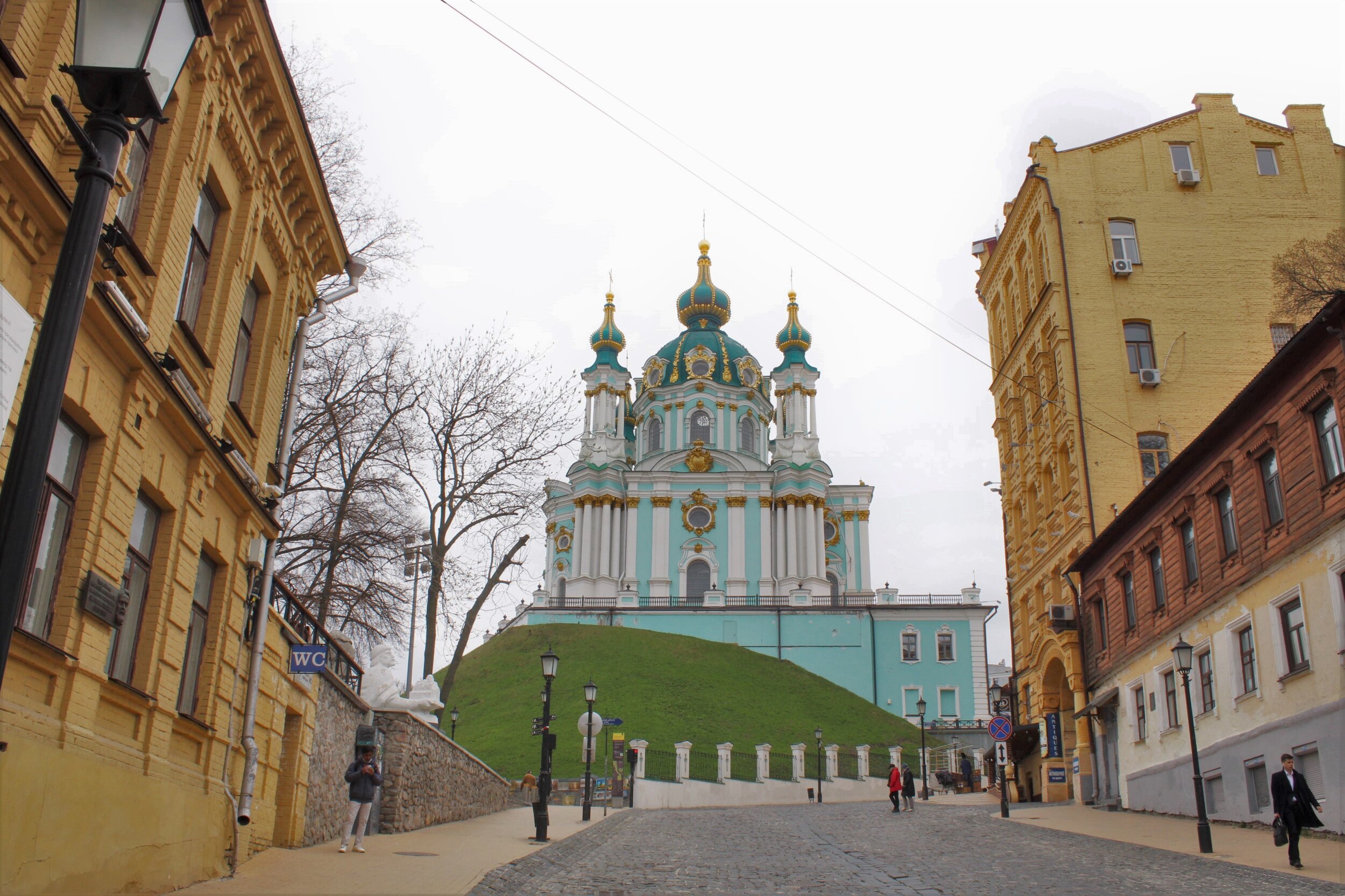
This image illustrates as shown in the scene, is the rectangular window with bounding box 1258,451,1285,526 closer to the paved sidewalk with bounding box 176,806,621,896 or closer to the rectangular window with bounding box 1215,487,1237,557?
the rectangular window with bounding box 1215,487,1237,557

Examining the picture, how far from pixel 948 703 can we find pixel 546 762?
49637 mm

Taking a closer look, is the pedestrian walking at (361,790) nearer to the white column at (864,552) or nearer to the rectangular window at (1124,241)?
the rectangular window at (1124,241)

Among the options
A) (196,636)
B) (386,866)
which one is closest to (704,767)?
(386,866)

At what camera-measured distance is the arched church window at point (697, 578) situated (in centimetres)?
7188

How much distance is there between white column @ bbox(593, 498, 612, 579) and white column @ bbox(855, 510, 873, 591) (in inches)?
640

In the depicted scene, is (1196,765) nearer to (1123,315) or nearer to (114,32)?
(114,32)

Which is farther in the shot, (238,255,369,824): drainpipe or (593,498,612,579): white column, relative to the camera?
(593,498,612,579): white column

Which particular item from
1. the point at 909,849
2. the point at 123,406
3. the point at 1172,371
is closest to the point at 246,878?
the point at 123,406

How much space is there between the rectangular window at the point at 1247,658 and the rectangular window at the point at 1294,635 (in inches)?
39.2

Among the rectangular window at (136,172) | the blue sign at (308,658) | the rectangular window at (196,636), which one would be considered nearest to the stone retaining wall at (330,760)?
the blue sign at (308,658)

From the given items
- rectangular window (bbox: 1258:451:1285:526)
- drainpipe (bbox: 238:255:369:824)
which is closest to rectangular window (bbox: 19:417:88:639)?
drainpipe (bbox: 238:255:369:824)

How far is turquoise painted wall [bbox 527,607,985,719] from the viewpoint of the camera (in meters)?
66.4

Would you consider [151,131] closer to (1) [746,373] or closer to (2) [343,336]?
(2) [343,336]

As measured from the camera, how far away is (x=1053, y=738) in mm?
29547
